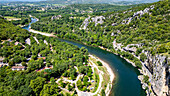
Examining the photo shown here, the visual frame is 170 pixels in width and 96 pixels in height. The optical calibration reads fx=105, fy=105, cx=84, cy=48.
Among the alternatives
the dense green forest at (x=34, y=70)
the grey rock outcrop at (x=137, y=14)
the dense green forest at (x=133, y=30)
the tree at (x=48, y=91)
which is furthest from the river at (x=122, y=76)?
the grey rock outcrop at (x=137, y=14)

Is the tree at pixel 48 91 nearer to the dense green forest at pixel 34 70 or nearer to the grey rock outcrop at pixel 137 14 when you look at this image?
the dense green forest at pixel 34 70

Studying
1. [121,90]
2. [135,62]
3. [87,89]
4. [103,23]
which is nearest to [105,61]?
[135,62]

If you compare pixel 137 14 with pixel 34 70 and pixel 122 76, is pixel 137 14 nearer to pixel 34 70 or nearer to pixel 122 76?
pixel 122 76

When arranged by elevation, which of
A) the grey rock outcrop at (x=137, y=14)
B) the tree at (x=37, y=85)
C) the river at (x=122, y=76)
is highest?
the grey rock outcrop at (x=137, y=14)

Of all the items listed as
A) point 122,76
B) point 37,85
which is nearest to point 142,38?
point 122,76

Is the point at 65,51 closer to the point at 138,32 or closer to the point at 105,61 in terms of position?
the point at 105,61

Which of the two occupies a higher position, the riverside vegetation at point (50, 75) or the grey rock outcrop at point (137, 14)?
the grey rock outcrop at point (137, 14)

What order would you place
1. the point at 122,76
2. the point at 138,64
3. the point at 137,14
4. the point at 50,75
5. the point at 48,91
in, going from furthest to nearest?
the point at 137,14 → the point at 138,64 → the point at 122,76 → the point at 50,75 → the point at 48,91

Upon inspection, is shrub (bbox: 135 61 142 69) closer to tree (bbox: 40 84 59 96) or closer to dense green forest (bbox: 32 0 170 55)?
dense green forest (bbox: 32 0 170 55)

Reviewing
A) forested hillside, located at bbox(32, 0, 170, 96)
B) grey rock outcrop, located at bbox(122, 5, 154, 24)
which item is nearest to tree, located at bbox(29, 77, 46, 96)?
forested hillside, located at bbox(32, 0, 170, 96)
